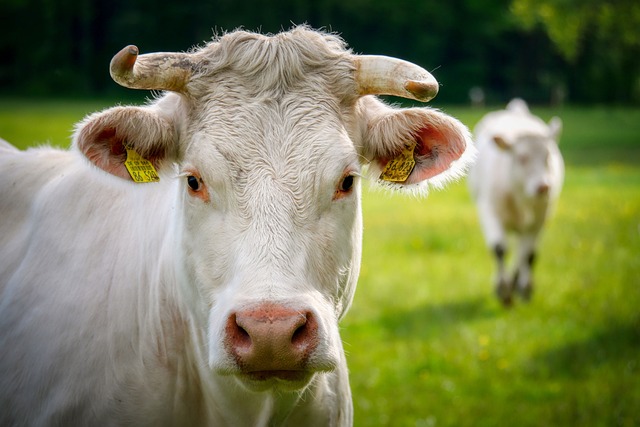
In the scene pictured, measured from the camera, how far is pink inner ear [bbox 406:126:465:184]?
9.76 ft

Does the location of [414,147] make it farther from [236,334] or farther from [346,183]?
[236,334]

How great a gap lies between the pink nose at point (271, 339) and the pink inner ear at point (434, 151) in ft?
3.26

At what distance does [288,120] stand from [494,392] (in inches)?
151

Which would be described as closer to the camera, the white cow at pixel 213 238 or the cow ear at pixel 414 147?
the white cow at pixel 213 238

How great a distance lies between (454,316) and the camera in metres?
7.76

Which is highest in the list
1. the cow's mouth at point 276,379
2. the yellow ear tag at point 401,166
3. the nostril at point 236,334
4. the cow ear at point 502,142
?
the yellow ear tag at point 401,166

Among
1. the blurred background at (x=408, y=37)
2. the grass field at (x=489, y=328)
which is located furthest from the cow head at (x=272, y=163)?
the blurred background at (x=408, y=37)

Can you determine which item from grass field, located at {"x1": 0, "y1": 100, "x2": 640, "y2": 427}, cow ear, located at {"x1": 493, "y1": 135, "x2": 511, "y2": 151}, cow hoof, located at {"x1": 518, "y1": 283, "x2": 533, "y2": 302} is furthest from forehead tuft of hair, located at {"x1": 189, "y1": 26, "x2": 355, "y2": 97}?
cow ear, located at {"x1": 493, "y1": 135, "x2": 511, "y2": 151}

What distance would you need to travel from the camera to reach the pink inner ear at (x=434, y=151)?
297cm

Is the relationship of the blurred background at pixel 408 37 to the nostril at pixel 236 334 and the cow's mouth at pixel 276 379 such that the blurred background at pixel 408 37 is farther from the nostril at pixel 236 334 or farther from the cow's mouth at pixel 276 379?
the nostril at pixel 236 334

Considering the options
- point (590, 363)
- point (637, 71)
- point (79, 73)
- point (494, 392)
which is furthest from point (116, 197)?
point (79, 73)

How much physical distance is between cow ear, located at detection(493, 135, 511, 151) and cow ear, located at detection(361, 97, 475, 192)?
20.8ft

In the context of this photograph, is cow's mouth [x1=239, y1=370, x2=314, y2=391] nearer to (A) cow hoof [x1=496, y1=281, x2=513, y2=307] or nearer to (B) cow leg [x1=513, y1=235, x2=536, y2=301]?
(A) cow hoof [x1=496, y1=281, x2=513, y2=307]

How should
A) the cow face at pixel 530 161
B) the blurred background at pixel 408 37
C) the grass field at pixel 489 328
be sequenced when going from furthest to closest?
the blurred background at pixel 408 37
the cow face at pixel 530 161
the grass field at pixel 489 328
